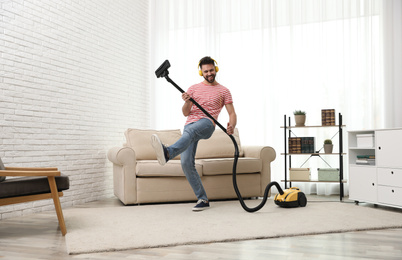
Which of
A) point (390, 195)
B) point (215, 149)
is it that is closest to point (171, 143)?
point (215, 149)

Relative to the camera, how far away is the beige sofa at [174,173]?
423 centimetres

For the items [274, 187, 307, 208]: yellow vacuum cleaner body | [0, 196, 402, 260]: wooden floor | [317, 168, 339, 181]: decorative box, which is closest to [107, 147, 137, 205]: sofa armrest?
[0, 196, 402, 260]: wooden floor

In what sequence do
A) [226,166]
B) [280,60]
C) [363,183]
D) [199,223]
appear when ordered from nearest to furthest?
[199,223] < [363,183] < [226,166] < [280,60]

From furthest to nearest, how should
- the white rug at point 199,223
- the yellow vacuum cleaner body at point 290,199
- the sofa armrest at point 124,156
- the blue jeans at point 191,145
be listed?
the sofa armrest at point 124,156
the yellow vacuum cleaner body at point 290,199
the blue jeans at point 191,145
the white rug at point 199,223

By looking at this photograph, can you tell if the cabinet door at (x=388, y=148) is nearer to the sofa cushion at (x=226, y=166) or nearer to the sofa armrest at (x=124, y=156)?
the sofa cushion at (x=226, y=166)

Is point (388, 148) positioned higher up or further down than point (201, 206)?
higher up

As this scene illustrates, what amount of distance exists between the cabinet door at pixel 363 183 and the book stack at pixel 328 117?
703 millimetres

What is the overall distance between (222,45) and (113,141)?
82.3 inches

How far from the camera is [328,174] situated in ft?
15.8

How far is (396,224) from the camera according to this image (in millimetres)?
3068

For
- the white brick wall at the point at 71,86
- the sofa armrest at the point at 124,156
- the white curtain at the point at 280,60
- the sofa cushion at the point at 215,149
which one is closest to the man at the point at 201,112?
the sofa armrest at the point at 124,156

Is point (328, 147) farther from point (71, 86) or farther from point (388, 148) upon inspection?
point (71, 86)

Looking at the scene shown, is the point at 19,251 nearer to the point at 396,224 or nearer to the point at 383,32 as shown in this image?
the point at 396,224

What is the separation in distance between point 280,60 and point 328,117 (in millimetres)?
1142
